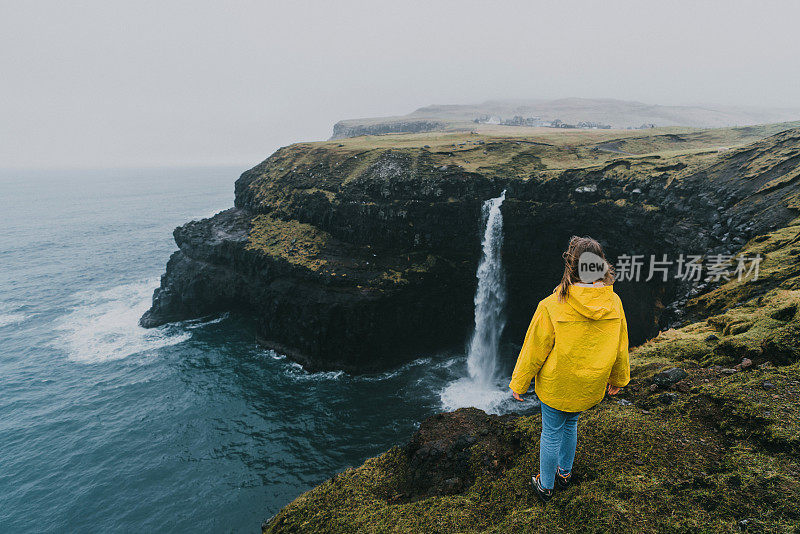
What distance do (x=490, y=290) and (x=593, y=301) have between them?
30045 mm

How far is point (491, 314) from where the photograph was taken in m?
34.0

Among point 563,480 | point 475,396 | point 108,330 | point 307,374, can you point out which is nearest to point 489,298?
point 475,396

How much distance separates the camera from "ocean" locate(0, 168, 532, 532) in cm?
1972

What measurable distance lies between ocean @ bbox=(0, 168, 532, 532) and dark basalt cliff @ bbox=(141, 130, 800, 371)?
11.6 feet

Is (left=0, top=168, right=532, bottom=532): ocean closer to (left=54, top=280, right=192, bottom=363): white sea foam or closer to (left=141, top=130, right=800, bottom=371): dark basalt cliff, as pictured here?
(left=54, top=280, right=192, bottom=363): white sea foam

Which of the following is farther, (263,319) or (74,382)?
(263,319)

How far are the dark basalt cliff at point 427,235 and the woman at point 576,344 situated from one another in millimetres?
20105

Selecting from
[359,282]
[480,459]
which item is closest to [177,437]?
[359,282]

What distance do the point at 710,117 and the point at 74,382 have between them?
249 metres

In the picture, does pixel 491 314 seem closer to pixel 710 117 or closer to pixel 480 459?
pixel 480 459

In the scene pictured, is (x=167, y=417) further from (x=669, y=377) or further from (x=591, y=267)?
(x=591, y=267)

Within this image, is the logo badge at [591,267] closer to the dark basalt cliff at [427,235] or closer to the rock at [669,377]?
the rock at [669,377]

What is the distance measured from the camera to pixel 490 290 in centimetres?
3409

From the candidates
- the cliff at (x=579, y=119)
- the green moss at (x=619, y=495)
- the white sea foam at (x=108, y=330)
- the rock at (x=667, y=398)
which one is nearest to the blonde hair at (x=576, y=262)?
the green moss at (x=619, y=495)
